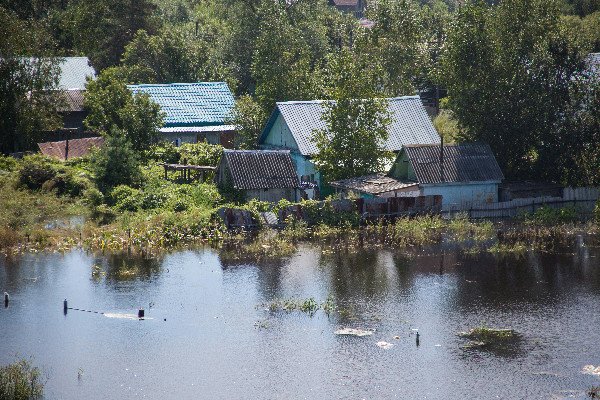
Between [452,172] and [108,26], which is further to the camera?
[108,26]

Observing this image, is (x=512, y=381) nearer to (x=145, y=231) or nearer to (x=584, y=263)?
(x=584, y=263)

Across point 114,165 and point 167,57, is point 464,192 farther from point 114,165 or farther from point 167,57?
point 167,57

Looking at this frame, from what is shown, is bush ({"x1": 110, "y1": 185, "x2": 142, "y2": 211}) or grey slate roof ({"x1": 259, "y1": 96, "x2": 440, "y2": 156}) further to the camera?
grey slate roof ({"x1": 259, "y1": 96, "x2": 440, "y2": 156})

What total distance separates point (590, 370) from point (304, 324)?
7968mm

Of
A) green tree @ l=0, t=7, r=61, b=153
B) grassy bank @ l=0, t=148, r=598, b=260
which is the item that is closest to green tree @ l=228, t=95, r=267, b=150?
grassy bank @ l=0, t=148, r=598, b=260

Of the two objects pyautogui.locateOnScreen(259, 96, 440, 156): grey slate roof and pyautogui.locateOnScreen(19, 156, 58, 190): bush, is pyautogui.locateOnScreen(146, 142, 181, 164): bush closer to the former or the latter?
pyautogui.locateOnScreen(259, 96, 440, 156): grey slate roof

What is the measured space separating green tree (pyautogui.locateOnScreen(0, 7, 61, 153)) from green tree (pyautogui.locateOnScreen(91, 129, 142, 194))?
8.24 meters

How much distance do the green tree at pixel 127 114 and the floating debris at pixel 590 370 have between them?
2798 centimetres

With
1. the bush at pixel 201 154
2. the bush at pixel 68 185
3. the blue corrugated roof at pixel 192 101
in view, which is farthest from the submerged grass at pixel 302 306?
the blue corrugated roof at pixel 192 101

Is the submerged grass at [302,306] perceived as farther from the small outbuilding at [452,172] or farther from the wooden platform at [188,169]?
the wooden platform at [188,169]

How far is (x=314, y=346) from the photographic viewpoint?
25891mm

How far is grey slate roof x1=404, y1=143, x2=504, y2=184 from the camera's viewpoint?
39.6 meters

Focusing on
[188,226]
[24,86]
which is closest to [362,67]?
[188,226]

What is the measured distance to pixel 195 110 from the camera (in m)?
53.8
